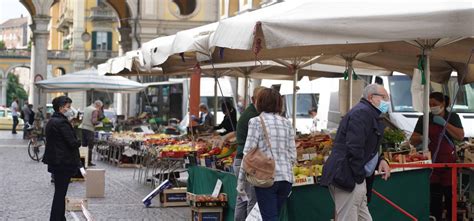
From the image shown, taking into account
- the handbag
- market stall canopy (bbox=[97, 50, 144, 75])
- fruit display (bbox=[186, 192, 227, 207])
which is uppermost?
market stall canopy (bbox=[97, 50, 144, 75])

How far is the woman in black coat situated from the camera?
11.1 m

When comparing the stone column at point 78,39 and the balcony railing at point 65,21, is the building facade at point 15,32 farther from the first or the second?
the stone column at point 78,39

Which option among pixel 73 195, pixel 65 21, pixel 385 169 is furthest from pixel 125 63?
pixel 65 21

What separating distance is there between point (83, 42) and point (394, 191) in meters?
80.0

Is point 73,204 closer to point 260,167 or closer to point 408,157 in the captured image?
point 260,167

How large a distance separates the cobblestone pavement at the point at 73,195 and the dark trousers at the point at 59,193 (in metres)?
0.63

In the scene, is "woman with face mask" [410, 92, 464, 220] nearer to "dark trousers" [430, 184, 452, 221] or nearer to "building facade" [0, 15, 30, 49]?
"dark trousers" [430, 184, 452, 221]

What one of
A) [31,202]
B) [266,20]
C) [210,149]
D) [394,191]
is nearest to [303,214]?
[394,191]

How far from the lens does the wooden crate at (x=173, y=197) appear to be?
14344 millimetres

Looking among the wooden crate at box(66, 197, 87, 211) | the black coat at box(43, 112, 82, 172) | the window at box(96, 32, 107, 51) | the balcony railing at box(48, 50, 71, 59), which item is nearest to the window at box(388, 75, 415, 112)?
the wooden crate at box(66, 197, 87, 211)

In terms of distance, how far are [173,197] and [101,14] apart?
72.4 m

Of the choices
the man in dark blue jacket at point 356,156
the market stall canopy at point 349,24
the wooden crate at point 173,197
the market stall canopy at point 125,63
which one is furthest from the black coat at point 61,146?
the market stall canopy at point 125,63

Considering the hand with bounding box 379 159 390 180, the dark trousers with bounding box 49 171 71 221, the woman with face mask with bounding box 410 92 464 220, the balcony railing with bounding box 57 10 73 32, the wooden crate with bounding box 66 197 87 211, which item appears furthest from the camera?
the balcony railing with bounding box 57 10 73 32

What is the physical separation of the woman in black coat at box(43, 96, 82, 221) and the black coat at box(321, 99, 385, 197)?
3.78 meters
